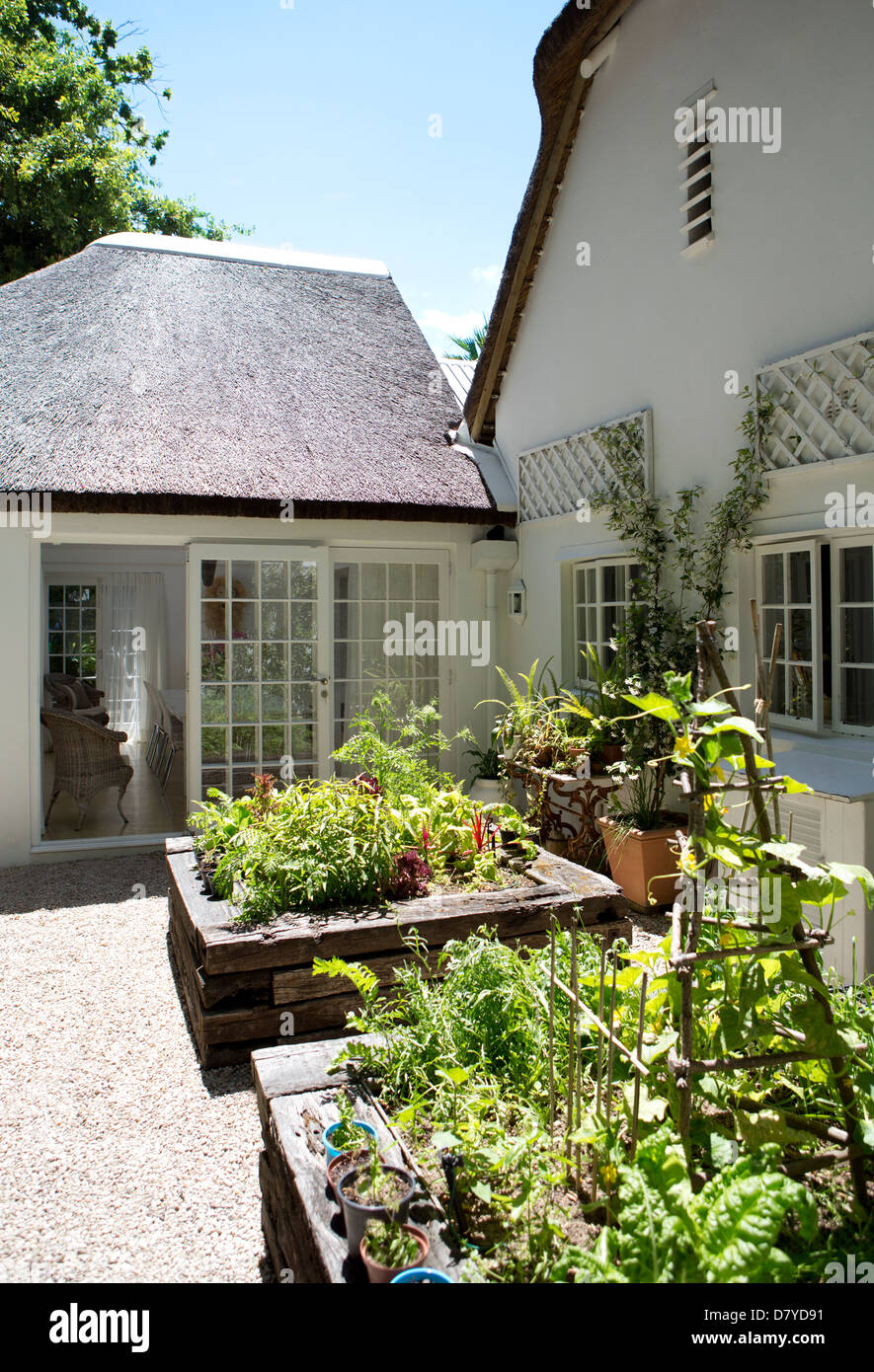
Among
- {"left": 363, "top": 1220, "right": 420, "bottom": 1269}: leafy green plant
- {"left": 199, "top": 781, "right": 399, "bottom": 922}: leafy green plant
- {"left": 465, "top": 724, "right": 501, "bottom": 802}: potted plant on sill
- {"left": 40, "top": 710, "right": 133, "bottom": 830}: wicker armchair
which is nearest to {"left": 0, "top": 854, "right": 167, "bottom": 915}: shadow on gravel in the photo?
{"left": 40, "top": 710, "right": 133, "bottom": 830}: wicker armchair

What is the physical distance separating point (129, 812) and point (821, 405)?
653 centimetres

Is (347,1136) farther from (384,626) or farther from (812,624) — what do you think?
(384,626)

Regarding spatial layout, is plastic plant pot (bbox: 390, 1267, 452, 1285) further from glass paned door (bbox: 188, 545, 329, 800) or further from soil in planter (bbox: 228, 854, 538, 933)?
glass paned door (bbox: 188, 545, 329, 800)

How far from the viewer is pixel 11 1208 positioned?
2.72 m

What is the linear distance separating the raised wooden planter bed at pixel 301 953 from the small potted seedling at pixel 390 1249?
1613mm

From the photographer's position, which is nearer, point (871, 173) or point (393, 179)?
point (871, 173)

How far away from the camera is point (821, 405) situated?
4.25m

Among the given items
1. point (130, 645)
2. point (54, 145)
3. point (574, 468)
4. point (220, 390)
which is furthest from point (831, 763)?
point (54, 145)

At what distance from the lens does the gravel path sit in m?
2.52

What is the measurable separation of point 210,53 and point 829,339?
925cm

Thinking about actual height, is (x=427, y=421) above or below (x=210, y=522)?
above

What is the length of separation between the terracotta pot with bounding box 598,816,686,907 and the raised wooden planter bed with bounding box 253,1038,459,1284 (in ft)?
10.1
